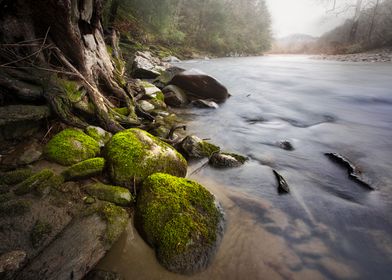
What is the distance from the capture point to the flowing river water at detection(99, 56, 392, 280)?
2293 mm

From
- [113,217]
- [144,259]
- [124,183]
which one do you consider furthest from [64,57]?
[144,259]

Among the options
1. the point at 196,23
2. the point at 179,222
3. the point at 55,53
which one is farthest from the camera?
the point at 196,23

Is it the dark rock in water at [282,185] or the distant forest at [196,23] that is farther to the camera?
the distant forest at [196,23]

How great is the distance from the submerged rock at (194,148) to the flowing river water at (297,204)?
0.33 m

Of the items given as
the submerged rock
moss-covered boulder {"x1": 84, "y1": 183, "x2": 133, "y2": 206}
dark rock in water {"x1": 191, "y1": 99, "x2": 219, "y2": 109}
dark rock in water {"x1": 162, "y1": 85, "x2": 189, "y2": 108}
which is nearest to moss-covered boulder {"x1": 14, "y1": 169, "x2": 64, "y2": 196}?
moss-covered boulder {"x1": 84, "y1": 183, "x2": 133, "y2": 206}

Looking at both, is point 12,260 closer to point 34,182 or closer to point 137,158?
point 34,182

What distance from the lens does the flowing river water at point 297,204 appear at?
229 centimetres

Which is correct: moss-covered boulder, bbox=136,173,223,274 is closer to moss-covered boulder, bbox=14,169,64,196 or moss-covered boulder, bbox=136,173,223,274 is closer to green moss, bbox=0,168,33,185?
moss-covered boulder, bbox=14,169,64,196

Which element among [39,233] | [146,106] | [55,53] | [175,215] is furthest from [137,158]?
[146,106]

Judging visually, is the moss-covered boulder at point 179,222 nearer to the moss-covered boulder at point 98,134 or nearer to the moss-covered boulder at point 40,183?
the moss-covered boulder at point 40,183

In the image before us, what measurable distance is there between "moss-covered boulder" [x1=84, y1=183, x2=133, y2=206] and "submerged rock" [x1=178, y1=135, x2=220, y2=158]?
1.67 metres

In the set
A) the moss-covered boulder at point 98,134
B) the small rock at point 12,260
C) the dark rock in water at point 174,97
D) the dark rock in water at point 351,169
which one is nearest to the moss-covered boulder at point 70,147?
the moss-covered boulder at point 98,134

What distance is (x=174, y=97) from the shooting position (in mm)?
8031

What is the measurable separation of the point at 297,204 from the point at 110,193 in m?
2.47
